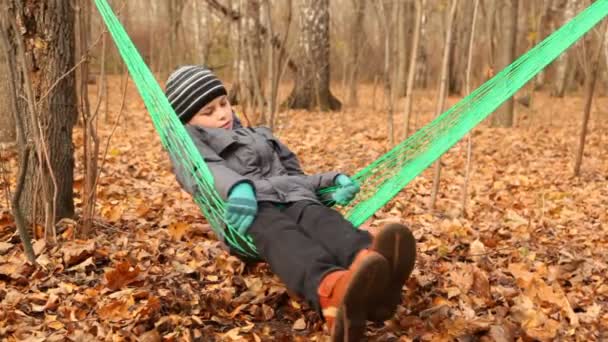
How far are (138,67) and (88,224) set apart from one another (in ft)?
2.13

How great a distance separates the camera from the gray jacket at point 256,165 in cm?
195

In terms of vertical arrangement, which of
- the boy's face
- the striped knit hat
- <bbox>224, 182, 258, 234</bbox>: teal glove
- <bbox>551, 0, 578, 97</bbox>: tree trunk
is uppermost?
the striped knit hat

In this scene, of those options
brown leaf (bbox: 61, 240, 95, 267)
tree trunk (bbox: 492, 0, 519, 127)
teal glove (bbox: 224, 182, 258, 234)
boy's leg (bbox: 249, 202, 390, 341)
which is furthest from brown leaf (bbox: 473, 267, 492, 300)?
tree trunk (bbox: 492, 0, 519, 127)

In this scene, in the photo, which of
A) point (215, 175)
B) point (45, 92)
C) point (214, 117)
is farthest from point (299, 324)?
point (45, 92)

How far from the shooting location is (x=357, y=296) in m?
1.41

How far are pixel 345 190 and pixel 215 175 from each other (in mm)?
455

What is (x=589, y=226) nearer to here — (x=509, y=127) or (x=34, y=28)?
(x=34, y=28)

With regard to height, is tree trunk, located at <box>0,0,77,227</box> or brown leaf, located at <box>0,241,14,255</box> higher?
tree trunk, located at <box>0,0,77,227</box>

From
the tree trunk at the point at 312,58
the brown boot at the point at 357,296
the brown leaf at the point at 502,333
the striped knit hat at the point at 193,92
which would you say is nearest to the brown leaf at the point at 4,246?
the striped knit hat at the point at 193,92

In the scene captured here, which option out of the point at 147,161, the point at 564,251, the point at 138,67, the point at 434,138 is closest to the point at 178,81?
the point at 138,67

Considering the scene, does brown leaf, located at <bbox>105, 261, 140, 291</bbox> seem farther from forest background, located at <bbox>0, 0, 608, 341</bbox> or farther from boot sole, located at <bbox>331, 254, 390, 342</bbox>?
boot sole, located at <bbox>331, 254, 390, 342</bbox>

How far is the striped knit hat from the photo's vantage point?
2240 millimetres

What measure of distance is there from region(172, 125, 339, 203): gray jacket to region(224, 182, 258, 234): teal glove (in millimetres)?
74

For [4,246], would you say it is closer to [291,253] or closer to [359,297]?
[291,253]
